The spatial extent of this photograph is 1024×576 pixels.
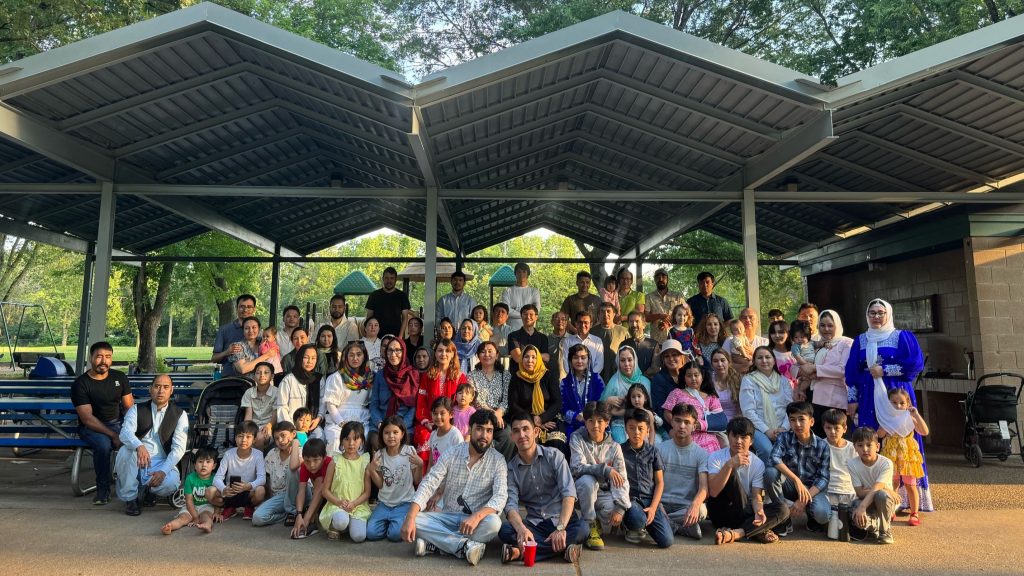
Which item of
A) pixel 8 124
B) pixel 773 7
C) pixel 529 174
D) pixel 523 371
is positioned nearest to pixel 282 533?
pixel 523 371

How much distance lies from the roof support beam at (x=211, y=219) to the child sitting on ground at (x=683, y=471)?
733cm

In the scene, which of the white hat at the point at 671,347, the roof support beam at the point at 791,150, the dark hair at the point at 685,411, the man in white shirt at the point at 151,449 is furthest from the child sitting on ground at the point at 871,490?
the man in white shirt at the point at 151,449

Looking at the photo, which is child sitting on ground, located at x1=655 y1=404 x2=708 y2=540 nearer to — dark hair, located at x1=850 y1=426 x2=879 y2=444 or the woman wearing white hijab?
dark hair, located at x1=850 y1=426 x2=879 y2=444

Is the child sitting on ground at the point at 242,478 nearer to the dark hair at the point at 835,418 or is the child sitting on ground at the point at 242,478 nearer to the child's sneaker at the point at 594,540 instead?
the child's sneaker at the point at 594,540

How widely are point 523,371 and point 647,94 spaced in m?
3.39

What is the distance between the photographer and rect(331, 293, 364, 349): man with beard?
7852 millimetres

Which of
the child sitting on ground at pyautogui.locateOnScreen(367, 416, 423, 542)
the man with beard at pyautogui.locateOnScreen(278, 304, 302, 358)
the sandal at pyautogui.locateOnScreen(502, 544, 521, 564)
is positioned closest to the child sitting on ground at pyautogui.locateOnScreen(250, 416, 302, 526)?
the child sitting on ground at pyautogui.locateOnScreen(367, 416, 423, 542)

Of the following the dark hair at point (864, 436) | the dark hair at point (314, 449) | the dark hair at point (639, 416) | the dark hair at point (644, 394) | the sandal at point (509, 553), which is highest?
the dark hair at point (644, 394)

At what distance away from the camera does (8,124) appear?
6574 millimetres

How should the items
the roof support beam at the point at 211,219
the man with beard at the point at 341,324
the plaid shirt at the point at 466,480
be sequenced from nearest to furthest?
the plaid shirt at the point at 466,480 → the man with beard at the point at 341,324 → the roof support beam at the point at 211,219

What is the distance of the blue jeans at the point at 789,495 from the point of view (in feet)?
16.3

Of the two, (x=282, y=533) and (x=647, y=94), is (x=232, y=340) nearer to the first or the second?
(x=282, y=533)

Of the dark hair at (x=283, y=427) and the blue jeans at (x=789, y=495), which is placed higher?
the dark hair at (x=283, y=427)

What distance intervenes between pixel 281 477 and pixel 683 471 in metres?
3.22
